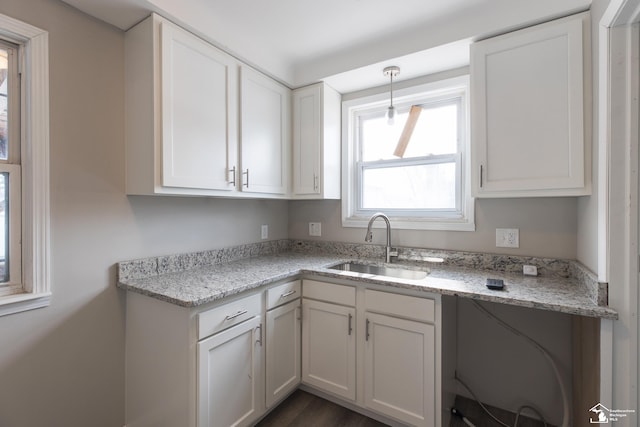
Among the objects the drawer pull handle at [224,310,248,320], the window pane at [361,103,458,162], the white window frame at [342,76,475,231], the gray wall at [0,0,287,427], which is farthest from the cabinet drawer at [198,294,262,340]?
the window pane at [361,103,458,162]

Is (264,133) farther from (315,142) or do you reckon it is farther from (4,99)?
(4,99)

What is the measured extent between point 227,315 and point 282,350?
549 millimetres

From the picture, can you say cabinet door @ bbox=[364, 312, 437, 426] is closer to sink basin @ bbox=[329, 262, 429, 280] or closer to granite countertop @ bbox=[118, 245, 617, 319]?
granite countertop @ bbox=[118, 245, 617, 319]

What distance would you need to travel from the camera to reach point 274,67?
2180mm

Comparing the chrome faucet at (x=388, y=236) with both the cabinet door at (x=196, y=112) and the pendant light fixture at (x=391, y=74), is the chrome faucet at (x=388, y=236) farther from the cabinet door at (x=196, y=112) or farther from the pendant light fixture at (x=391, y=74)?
the cabinet door at (x=196, y=112)

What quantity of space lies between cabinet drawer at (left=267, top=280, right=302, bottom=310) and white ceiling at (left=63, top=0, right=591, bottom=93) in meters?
1.52

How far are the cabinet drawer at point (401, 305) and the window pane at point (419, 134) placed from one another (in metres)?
1.19

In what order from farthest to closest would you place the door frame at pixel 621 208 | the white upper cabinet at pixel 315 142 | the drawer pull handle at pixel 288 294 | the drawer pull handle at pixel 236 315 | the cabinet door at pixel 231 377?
the white upper cabinet at pixel 315 142 < the drawer pull handle at pixel 288 294 < the drawer pull handle at pixel 236 315 < the cabinet door at pixel 231 377 < the door frame at pixel 621 208

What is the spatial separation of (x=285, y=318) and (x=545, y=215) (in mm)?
1727

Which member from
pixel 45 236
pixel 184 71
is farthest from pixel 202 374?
pixel 184 71

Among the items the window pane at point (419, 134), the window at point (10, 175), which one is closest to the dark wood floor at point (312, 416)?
the window at point (10, 175)

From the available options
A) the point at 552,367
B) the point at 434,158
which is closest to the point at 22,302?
the point at 434,158

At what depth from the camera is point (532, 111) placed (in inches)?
61.7

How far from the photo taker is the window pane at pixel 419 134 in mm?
2201
